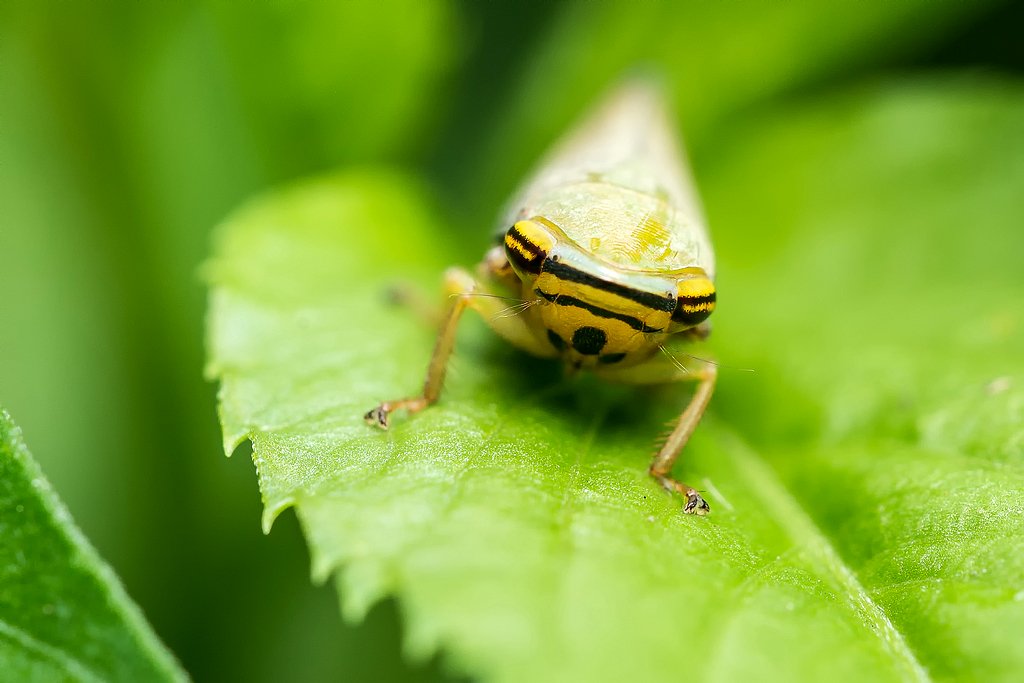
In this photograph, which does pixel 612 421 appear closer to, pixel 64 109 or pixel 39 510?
pixel 39 510

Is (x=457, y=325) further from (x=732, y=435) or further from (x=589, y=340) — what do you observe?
(x=732, y=435)

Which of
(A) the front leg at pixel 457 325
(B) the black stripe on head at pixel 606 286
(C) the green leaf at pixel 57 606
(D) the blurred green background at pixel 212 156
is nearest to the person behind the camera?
(C) the green leaf at pixel 57 606

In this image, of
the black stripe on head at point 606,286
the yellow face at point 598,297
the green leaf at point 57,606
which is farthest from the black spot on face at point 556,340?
the green leaf at point 57,606

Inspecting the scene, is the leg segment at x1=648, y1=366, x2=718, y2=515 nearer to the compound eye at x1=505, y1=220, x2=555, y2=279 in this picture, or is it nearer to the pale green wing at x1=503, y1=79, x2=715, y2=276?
the pale green wing at x1=503, y1=79, x2=715, y2=276

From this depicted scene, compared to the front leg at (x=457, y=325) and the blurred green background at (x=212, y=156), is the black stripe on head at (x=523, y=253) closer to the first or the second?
the front leg at (x=457, y=325)

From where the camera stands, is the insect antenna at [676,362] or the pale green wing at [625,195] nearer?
the pale green wing at [625,195]
